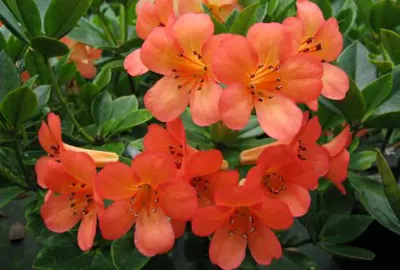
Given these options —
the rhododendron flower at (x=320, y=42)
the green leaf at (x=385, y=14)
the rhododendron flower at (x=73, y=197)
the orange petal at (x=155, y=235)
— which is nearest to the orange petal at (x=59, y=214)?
the rhododendron flower at (x=73, y=197)

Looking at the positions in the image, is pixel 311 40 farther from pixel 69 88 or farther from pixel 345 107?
pixel 69 88

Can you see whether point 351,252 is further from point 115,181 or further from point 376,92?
point 115,181

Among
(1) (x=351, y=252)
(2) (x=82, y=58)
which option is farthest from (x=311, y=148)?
(2) (x=82, y=58)

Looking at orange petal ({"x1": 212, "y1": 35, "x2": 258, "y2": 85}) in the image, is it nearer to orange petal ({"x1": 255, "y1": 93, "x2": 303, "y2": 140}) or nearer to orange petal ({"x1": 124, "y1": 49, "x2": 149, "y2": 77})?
orange petal ({"x1": 255, "y1": 93, "x2": 303, "y2": 140})

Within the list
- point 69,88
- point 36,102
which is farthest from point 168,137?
point 69,88

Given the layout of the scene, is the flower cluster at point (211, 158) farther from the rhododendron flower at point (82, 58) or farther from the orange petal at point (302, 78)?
the rhododendron flower at point (82, 58)

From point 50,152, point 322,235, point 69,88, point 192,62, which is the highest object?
point 192,62
